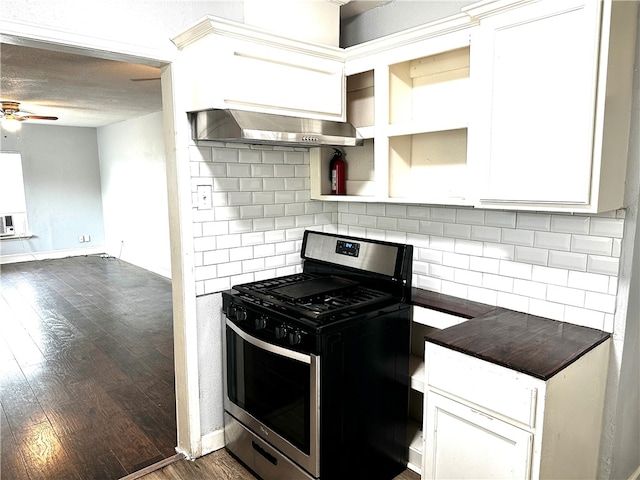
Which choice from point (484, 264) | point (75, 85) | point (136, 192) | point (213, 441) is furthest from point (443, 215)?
point (136, 192)

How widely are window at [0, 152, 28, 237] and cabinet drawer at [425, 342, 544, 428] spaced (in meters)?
8.31

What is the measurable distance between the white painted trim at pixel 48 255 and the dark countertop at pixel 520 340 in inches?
327

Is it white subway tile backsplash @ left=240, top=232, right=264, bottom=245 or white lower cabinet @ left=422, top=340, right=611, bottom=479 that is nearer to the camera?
white lower cabinet @ left=422, top=340, right=611, bottom=479

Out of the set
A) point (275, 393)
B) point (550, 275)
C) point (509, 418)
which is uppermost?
point (550, 275)

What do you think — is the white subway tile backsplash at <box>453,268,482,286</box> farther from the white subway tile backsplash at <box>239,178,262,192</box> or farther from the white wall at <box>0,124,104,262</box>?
the white wall at <box>0,124,104,262</box>

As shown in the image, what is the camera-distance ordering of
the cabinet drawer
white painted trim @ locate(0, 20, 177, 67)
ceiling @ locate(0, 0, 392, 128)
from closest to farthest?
the cabinet drawer, white painted trim @ locate(0, 20, 177, 67), ceiling @ locate(0, 0, 392, 128)

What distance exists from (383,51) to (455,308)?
4.21 feet

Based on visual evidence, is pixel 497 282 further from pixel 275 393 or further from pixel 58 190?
pixel 58 190

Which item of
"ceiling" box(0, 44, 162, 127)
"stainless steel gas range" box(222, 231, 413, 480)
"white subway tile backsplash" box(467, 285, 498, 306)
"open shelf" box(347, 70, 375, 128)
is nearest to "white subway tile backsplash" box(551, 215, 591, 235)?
"white subway tile backsplash" box(467, 285, 498, 306)

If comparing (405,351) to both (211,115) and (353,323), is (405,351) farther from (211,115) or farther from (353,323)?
(211,115)

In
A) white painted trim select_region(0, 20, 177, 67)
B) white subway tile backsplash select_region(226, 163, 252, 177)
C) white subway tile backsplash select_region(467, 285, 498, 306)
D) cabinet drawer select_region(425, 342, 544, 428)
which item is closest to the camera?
cabinet drawer select_region(425, 342, 544, 428)

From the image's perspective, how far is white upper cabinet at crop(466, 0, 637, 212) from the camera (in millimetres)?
1500

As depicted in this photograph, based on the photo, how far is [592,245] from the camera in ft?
6.04

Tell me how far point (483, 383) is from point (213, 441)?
1581mm
